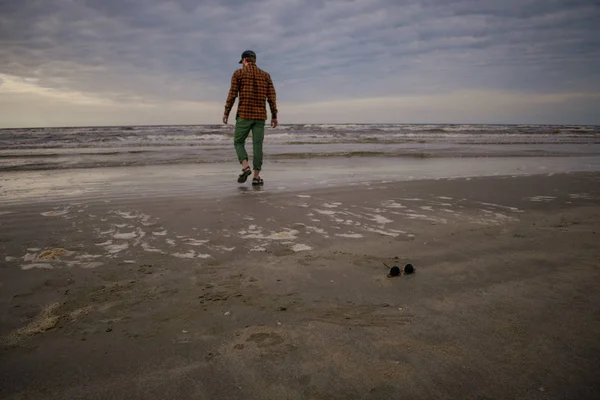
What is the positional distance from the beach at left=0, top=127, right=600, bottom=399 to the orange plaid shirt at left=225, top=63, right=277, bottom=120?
245cm

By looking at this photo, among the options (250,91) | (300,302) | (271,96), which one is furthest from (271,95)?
(300,302)

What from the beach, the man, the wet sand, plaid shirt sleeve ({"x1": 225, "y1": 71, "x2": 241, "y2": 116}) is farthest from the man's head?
the wet sand

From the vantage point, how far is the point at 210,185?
6199 mm

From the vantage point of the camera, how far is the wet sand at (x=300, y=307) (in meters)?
1.40

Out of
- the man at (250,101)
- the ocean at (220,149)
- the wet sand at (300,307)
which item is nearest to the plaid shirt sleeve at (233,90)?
the man at (250,101)

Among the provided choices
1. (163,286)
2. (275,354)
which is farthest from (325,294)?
(163,286)

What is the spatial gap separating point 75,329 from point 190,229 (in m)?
1.79

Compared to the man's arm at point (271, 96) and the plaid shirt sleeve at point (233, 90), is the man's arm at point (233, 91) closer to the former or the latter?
the plaid shirt sleeve at point (233, 90)

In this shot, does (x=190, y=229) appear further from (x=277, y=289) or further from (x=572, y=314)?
(x=572, y=314)

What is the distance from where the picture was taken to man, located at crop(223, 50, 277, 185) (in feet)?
20.3

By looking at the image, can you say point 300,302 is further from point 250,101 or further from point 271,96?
point 271,96

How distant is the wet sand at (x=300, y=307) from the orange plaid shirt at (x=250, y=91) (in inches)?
115

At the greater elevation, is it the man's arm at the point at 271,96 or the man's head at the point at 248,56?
the man's head at the point at 248,56

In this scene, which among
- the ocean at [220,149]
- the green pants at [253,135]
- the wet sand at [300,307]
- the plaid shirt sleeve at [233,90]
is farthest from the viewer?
the ocean at [220,149]
